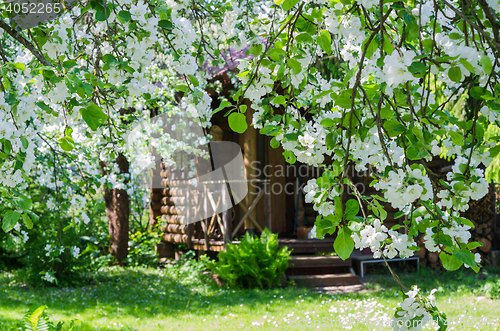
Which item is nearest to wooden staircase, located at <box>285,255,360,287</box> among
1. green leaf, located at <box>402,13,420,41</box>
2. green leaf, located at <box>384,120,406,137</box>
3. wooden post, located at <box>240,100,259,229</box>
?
wooden post, located at <box>240,100,259,229</box>

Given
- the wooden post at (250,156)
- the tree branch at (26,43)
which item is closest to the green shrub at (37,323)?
the tree branch at (26,43)

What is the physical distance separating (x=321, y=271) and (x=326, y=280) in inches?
20.2

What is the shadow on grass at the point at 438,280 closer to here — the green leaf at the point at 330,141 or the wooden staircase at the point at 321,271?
the wooden staircase at the point at 321,271

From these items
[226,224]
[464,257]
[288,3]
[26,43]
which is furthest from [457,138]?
[226,224]

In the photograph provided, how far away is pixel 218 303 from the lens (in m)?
5.70

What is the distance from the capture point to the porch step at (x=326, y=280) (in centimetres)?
676

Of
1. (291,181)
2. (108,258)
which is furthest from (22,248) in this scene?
(291,181)

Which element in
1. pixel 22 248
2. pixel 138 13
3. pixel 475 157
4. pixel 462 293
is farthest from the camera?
pixel 22 248

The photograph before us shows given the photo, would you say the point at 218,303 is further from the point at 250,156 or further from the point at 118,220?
the point at 118,220

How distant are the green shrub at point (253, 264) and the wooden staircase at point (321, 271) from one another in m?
0.41

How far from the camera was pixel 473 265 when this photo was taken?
1.13m

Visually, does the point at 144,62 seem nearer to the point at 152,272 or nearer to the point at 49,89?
the point at 49,89

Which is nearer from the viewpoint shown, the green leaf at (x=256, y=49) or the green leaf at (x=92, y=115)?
the green leaf at (x=92, y=115)

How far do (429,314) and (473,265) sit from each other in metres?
0.30
